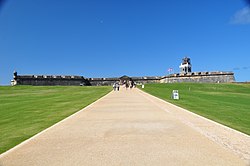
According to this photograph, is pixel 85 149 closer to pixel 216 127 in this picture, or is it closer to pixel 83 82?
pixel 216 127

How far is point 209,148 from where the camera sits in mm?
5562

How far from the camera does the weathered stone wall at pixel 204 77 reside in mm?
66688

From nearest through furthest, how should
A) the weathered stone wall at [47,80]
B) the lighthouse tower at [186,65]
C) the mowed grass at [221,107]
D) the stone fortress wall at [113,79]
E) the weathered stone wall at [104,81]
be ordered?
the mowed grass at [221,107] → the stone fortress wall at [113,79] → the weathered stone wall at [47,80] → the weathered stone wall at [104,81] → the lighthouse tower at [186,65]

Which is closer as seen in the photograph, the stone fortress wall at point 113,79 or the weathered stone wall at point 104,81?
the stone fortress wall at point 113,79

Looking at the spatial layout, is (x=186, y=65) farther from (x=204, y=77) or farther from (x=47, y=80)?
(x=47, y=80)

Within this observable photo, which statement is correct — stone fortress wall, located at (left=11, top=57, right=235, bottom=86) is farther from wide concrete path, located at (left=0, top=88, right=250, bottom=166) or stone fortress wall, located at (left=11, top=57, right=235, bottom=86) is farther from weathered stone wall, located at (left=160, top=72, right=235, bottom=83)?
wide concrete path, located at (left=0, top=88, right=250, bottom=166)

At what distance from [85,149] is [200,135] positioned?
346 cm

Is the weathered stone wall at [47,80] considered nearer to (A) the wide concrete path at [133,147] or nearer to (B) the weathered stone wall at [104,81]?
(B) the weathered stone wall at [104,81]

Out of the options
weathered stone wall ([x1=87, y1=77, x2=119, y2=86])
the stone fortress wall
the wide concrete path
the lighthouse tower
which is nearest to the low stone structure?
the stone fortress wall

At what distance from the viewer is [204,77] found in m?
69.0

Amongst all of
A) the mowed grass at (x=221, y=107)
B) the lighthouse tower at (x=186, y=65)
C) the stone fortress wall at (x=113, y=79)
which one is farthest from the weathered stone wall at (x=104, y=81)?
the mowed grass at (x=221, y=107)

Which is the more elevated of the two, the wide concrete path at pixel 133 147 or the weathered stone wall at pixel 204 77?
the weathered stone wall at pixel 204 77

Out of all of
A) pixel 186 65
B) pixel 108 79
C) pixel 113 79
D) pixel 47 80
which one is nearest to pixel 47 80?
pixel 47 80

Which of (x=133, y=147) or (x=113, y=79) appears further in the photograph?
(x=113, y=79)
